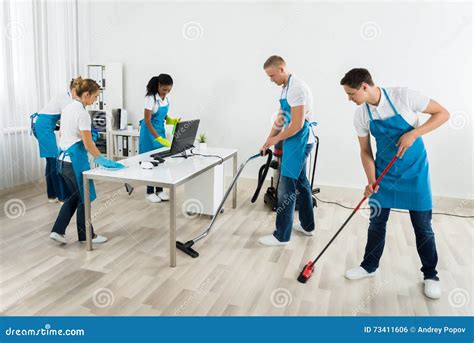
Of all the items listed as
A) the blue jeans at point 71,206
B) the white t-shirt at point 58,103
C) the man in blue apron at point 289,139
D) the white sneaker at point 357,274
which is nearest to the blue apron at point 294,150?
the man in blue apron at point 289,139

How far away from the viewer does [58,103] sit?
12.3 ft

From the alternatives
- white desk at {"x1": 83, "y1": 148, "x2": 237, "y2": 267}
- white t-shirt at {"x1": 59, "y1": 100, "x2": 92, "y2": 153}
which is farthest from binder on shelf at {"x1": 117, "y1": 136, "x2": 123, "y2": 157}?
white t-shirt at {"x1": 59, "y1": 100, "x2": 92, "y2": 153}

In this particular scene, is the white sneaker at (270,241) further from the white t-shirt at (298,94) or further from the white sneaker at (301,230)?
the white t-shirt at (298,94)

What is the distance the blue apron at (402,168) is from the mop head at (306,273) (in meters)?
0.65

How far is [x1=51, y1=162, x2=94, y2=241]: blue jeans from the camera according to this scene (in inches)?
113

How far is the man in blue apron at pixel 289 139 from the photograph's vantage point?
283 cm

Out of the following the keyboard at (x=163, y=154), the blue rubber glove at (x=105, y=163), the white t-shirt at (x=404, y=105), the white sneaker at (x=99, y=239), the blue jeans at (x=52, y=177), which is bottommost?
the white sneaker at (x=99, y=239)

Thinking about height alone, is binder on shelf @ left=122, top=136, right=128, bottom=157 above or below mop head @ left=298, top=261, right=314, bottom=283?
above

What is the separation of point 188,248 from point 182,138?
93 centimetres

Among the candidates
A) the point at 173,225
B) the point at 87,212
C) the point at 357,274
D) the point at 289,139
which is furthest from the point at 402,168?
the point at 87,212

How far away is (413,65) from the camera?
13.3ft

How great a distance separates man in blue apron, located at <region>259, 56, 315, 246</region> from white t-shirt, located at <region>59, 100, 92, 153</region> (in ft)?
4.16

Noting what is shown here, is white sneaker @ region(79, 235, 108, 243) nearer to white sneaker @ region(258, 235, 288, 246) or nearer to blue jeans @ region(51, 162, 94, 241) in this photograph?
blue jeans @ region(51, 162, 94, 241)

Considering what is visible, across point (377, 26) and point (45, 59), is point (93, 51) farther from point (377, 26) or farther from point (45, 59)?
point (377, 26)
